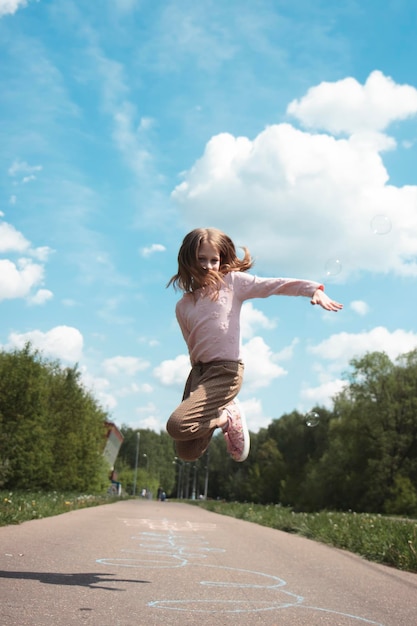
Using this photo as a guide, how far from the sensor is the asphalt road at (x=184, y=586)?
4.35 metres

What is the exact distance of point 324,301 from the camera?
5.74m

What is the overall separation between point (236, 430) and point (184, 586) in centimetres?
135

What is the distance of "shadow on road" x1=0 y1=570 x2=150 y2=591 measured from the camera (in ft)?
17.5

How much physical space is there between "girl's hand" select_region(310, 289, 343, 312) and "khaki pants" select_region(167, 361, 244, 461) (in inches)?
33.5

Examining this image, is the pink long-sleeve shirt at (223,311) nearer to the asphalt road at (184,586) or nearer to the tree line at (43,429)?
the asphalt road at (184,586)

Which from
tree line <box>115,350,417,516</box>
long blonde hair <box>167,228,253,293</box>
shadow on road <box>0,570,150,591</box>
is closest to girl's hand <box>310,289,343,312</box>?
long blonde hair <box>167,228,253,293</box>

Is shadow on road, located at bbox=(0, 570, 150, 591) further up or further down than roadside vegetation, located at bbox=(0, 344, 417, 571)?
further down

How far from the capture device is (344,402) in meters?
56.5

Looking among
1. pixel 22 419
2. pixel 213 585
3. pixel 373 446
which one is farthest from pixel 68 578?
pixel 373 446

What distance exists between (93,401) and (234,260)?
A: 41.8 metres

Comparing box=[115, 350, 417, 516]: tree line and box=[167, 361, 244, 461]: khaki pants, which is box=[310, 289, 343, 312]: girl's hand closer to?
box=[167, 361, 244, 461]: khaki pants

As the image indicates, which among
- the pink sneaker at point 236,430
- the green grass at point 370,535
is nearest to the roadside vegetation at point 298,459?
the green grass at point 370,535

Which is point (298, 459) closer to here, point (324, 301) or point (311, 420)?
point (311, 420)

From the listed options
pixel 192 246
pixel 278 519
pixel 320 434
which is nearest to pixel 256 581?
pixel 192 246
